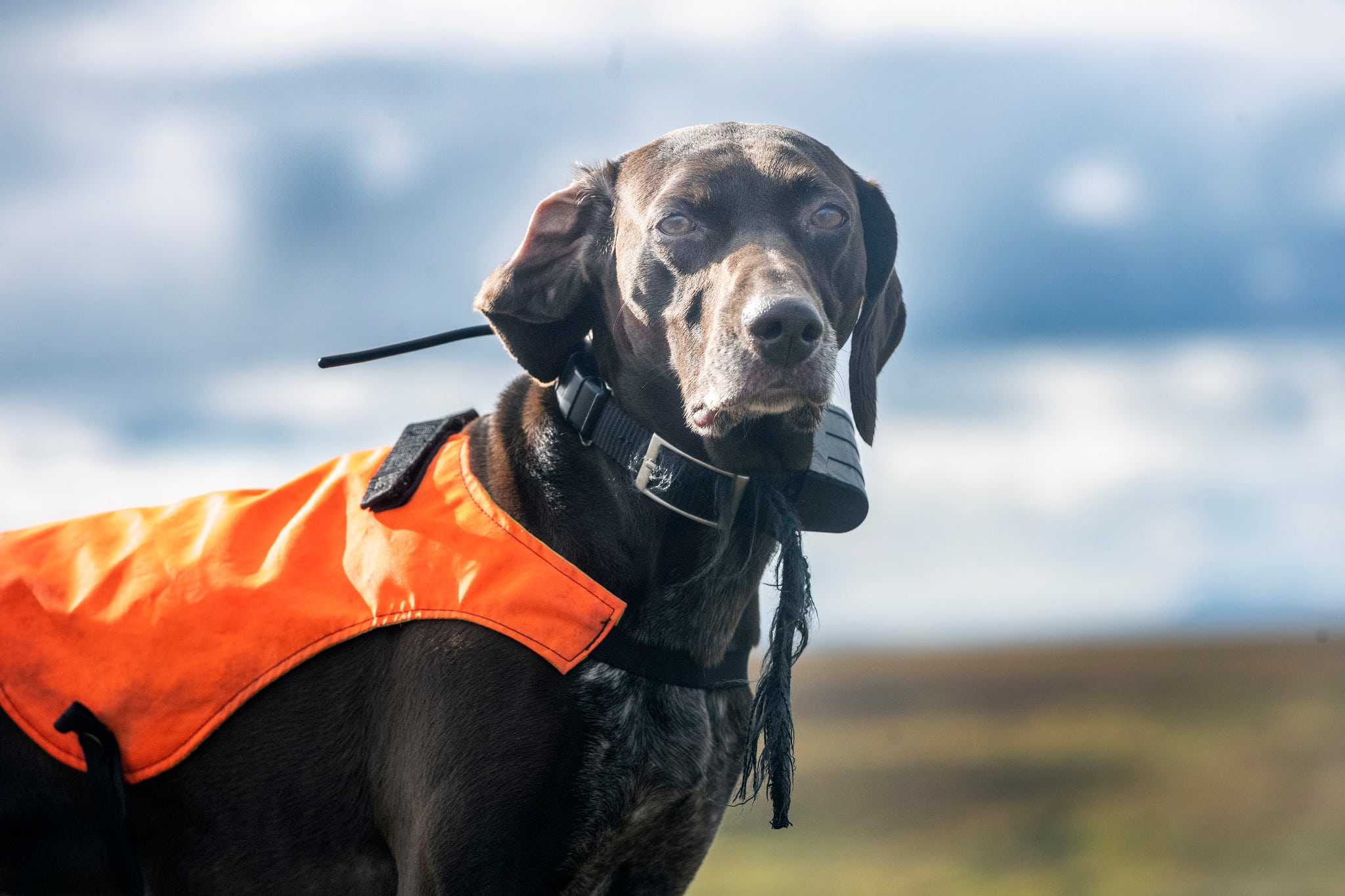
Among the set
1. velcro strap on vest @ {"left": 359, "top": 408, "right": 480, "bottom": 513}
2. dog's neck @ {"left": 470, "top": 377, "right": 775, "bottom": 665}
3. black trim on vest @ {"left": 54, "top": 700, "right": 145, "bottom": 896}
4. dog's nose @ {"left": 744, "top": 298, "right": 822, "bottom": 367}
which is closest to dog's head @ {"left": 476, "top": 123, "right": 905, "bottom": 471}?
dog's nose @ {"left": 744, "top": 298, "right": 822, "bottom": 367}

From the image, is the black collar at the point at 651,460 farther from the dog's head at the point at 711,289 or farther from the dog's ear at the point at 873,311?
the dog's ear at the point at 873,311

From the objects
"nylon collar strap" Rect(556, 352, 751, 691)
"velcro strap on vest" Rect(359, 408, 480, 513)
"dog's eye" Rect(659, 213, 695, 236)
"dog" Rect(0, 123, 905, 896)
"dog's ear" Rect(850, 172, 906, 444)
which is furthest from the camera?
"dog's ear" Rect(850, 172, 906, 444)

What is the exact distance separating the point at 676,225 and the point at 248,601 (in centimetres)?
155

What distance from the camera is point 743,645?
3.50m

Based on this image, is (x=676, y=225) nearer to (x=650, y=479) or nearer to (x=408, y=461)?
(x=650, y=479)

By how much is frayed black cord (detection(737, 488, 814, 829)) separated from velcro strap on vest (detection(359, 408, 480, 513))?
1.00m

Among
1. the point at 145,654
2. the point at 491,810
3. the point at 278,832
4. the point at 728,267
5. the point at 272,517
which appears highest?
the point at 728,267

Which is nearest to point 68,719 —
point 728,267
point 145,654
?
point 145,654

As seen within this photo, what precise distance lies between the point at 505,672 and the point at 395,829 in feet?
1.72

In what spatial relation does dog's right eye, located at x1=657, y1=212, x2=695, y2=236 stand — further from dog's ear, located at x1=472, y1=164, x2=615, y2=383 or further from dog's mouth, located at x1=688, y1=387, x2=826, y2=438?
dog's mouth, located at x1=688, y1=387, x2=826, y2=438

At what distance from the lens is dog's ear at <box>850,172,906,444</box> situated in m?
3.57

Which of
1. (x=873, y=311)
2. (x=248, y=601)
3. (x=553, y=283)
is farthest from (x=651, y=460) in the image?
(x=248, y=601)

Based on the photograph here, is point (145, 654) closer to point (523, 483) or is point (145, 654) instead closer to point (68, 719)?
point (68, 719)

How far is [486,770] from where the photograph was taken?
2959mm
